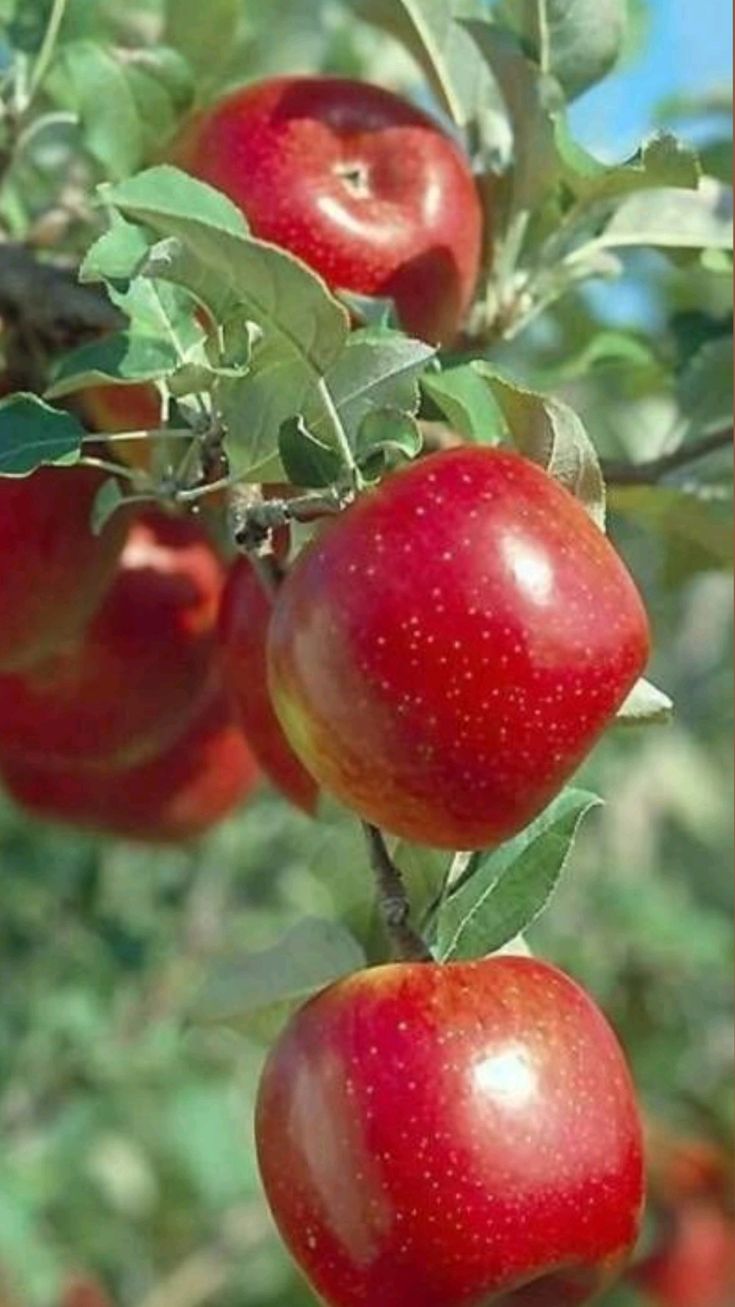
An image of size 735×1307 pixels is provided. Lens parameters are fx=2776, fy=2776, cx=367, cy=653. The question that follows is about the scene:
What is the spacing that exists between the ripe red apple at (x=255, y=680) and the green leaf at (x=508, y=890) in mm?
215

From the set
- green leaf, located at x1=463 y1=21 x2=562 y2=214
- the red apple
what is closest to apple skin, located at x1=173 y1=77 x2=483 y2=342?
green leaf, located at x1=463 y1=21 x2=562 y2=214

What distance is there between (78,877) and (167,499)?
1.25m

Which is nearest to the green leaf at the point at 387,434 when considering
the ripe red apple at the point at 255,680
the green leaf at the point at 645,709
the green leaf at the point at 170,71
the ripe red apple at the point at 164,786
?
the green leaf at the point at 645,709

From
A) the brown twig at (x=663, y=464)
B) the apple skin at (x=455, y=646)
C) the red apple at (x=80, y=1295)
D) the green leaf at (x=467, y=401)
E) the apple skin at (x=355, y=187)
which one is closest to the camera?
the apple skin at (x=455, y=646)

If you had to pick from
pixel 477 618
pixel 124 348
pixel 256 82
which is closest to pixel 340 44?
pixel 256 82

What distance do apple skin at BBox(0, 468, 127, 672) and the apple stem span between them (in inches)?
10.6

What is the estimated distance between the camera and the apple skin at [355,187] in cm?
98

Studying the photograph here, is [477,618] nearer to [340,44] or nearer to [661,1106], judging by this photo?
[340,44]

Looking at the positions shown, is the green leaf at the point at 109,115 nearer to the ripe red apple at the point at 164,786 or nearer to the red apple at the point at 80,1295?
the ripe red apple at the point at 164,786

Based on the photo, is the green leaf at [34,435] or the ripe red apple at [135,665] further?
the ripe red apple at [135,665]

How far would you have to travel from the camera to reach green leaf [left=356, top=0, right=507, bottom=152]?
3.56 ft

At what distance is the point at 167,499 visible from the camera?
862mm

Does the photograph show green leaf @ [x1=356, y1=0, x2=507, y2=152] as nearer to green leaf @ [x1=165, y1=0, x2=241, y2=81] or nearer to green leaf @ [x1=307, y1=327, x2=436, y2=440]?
green leaf @ [x1=165, y1=0, x2=241, y2=81]

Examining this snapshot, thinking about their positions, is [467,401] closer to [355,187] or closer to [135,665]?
[355,187]
